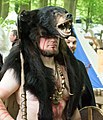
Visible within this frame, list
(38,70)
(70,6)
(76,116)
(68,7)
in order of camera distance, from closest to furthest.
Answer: (38,70)
(76,116)
(68,7)
(70,6)

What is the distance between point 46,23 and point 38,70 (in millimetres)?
280

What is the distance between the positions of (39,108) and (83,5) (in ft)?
86.2

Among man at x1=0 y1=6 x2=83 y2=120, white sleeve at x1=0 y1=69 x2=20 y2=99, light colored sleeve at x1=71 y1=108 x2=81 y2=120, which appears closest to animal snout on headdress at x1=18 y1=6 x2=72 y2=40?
man at x1=0 y1=6 x2=83 y2=120

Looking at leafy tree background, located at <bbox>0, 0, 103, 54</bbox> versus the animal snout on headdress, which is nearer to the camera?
the animal snout on headdress

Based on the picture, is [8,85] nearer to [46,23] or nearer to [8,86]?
[8,86]

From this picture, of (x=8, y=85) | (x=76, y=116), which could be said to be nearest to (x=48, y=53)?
(x=8, y=85)

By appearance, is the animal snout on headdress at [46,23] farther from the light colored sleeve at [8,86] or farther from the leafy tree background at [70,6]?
the leafy tree background at [70,6]

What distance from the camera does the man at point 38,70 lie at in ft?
8.14

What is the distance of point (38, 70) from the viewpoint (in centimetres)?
250

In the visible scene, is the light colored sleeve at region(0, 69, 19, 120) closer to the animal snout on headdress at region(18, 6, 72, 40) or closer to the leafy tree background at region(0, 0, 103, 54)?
the animal snout on headdress at region(18, 6, 72, 40)

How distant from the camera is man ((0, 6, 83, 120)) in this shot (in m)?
2.48

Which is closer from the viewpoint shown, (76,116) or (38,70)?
(38,70)

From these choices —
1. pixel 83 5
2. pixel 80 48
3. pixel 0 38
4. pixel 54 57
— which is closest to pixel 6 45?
pixel 0 38

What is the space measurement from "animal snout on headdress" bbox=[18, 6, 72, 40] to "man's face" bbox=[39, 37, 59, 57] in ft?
0.11
